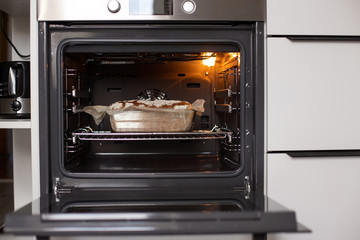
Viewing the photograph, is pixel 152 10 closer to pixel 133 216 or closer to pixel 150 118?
pixel 150 118

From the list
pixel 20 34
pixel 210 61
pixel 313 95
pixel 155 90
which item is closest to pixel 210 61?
pixel 210 61

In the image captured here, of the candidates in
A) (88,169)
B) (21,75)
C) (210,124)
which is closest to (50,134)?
(88,169)

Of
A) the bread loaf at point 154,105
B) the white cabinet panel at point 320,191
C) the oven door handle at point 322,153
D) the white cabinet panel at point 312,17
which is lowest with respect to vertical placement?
the white cabinet panel at point 320,191

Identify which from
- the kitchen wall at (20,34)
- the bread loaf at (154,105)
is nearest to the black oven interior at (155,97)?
the bread loaf at (154,105)

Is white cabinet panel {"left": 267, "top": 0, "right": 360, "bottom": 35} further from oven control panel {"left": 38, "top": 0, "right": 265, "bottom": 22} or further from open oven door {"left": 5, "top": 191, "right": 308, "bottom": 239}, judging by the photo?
open oven door {"left": 5, "top": 191, "right": 308, "bottom": 239}

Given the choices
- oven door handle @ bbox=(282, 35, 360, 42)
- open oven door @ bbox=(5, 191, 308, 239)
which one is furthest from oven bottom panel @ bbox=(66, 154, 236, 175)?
oven door handle @ bbox=(282, 35, 360, 42)

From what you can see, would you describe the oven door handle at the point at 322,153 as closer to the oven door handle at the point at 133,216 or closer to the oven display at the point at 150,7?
the oven door handle at the point at 133,216

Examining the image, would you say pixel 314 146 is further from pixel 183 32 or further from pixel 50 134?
pixel 50 134

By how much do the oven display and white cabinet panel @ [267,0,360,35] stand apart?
329 mm

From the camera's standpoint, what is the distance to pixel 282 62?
121 cm

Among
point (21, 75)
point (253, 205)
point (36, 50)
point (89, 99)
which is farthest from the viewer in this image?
point (89, 99)

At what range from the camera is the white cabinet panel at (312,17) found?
1.21 meters

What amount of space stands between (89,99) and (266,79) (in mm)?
727

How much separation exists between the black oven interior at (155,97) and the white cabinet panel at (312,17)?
0.65ft
